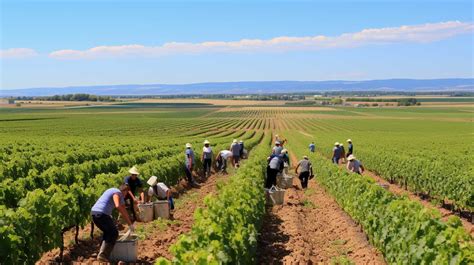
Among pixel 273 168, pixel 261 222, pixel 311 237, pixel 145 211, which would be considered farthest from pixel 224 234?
pixel 273 168

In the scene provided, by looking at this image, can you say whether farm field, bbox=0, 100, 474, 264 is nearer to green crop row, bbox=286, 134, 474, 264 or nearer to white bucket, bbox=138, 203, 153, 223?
green crop row, bbox=286, 134, 474, 264

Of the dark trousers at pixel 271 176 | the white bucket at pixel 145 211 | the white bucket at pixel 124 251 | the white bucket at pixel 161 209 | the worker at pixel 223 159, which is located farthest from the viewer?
the worker at pixel 223 159

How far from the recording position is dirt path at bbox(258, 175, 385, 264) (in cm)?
991

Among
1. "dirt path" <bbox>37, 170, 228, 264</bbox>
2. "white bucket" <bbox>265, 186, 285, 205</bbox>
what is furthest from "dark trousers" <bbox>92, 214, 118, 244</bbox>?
"white bucket" <bbox>265, 186, 285, 205</bbox>

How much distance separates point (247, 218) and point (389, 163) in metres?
15.4

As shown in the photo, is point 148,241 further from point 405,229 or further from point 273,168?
point 273,168

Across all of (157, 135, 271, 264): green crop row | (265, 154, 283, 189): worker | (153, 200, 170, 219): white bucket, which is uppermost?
(157, 135, 271, 264): green crop row

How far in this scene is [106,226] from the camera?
902 cm

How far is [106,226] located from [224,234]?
259cm

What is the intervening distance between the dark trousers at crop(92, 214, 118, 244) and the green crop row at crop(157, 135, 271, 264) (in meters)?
1.58

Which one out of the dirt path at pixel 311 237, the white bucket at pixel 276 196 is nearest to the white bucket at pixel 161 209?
the dirt path at pixel 311 237

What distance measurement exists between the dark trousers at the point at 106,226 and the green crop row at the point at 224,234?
1.58 metres

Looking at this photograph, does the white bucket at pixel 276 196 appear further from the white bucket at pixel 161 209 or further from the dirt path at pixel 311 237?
the white bucket at pixel 161 209

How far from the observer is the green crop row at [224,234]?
6.15 metres
